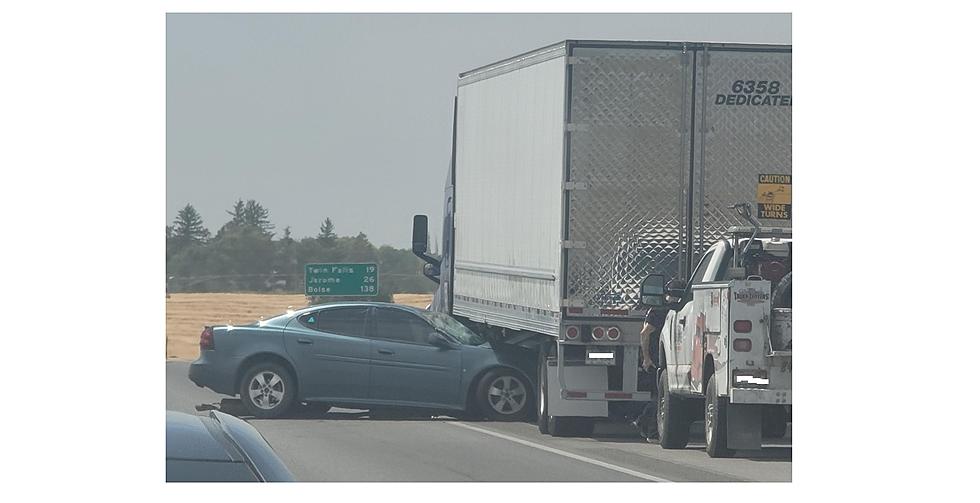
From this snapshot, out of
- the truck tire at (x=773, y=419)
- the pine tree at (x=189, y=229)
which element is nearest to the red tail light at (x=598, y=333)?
the truck tire at (x=773, y=419)

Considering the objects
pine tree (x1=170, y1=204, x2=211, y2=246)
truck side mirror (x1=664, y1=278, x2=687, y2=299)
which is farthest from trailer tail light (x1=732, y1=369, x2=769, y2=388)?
pine tree (x1=170, y1=204, x2=211, y2=246)

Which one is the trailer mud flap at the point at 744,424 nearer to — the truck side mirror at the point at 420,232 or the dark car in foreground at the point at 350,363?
the dark car in foreground at the point at 350,363

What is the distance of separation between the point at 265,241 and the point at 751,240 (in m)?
53.5

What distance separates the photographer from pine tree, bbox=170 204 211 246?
60969 millimetres

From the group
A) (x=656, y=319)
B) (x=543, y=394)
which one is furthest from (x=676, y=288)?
(x=543, y=394)

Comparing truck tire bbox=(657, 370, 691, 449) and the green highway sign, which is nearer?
truck tire bbox=(657, 370, 691, 449)

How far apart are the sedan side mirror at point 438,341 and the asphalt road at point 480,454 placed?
2.74ft

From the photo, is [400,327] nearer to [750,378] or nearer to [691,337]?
[691,337]

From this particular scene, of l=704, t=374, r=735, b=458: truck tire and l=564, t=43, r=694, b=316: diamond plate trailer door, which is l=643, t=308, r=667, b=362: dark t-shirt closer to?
l=564, t=43, r=694, b=316: diamond plate trailer door

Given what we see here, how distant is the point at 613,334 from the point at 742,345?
3240 millimetres

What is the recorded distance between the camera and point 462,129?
796 inches

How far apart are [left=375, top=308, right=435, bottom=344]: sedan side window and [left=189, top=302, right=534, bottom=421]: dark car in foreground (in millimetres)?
10

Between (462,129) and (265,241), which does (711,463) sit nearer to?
(462,129)

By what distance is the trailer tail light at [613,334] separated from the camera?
16.1m
